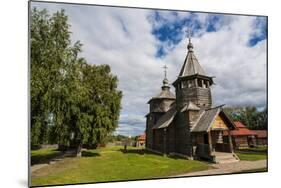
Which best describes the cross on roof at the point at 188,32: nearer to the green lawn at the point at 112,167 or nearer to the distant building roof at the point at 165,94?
the distant building roof at the point at 165,94

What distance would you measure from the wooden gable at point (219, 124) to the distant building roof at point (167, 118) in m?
0.60

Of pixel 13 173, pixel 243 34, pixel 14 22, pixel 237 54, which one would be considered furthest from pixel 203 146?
pixel 14 22

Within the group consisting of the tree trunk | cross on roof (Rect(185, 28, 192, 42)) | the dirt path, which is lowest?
the dirt path

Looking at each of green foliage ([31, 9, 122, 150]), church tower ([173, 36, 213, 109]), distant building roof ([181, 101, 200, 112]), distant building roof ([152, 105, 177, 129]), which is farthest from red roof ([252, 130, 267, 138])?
green foliage ([31, 9, 122, 150])

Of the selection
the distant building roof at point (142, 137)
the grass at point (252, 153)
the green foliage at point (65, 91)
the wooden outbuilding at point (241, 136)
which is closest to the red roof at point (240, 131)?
the wooden outbuilding at point (241, 136)

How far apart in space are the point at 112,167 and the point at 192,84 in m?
1.66

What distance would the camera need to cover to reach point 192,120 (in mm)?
5098

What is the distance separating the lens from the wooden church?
199 inches

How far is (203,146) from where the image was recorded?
5094mm

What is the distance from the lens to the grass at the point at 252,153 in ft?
17.1

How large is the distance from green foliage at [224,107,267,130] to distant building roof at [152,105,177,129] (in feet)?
2.55

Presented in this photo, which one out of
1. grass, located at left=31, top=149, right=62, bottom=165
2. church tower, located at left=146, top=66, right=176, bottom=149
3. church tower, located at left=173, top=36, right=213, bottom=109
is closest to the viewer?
grass, located at left=31, top=149, right=62, bottom=165

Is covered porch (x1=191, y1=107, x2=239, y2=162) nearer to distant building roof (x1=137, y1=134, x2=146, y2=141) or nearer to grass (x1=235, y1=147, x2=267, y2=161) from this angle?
grass (x1=235, y1=147, x2=267, y2=161)
